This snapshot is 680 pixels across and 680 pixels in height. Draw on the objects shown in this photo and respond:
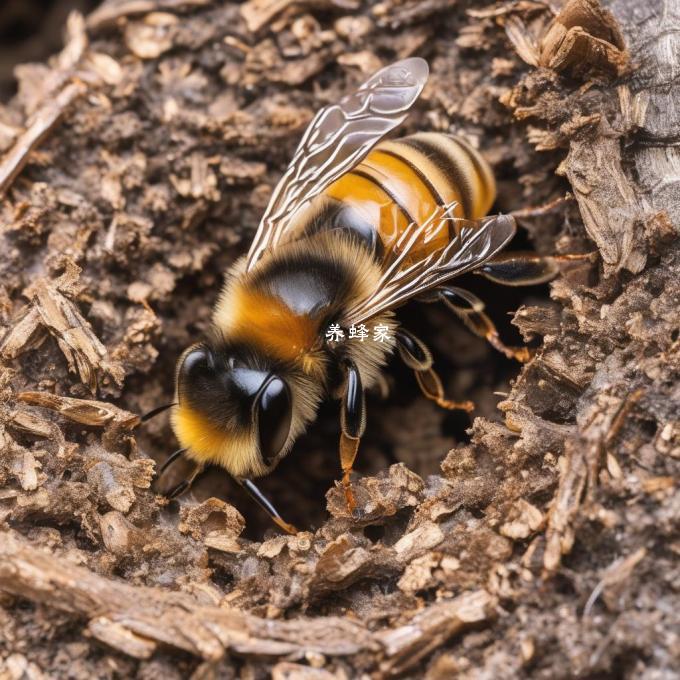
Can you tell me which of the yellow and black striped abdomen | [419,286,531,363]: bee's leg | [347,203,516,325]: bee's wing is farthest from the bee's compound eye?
[419,286,531,363]: bee's leg

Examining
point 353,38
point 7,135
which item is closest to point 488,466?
point 353,38

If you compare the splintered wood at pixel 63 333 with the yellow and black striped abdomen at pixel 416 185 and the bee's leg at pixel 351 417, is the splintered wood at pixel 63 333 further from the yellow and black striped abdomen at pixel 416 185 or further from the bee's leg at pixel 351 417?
the yellow and black striped abdomen at pixel 416 185

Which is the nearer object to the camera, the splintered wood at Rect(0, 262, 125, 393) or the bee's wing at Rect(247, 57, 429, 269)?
the splintered wood at Rect(0, 262, 125, 393)

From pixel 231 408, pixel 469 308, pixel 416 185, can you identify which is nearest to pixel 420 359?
pixel 469 308

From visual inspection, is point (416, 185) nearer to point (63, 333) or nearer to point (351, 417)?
point (351, 417)

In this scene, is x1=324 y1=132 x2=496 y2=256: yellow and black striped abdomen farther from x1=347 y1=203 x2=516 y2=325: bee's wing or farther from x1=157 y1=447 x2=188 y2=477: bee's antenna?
x1=157 y1=447 x2=188 y2=477: bee's antenna

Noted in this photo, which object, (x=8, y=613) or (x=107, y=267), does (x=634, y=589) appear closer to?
(x=8, y=613)

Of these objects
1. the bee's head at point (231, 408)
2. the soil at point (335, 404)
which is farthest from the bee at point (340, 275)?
the soil at point (335, 404)

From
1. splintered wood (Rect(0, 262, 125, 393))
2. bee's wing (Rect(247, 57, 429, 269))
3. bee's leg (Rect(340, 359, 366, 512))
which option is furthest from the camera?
bee's wing (Rect(247, 57, 429, 269))
